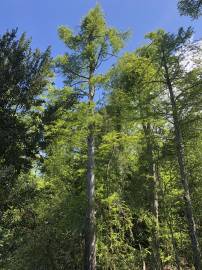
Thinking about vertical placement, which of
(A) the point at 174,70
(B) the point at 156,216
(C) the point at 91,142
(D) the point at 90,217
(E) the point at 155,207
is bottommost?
(D) the point at 90,217

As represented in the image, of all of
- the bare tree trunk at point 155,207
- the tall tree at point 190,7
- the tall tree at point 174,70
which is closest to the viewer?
the tall tree at point 190,7

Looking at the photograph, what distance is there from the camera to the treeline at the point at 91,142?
40.0 ft

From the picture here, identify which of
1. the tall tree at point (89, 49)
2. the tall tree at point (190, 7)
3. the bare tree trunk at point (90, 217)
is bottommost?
the bare tree trunk at point (90, 217)

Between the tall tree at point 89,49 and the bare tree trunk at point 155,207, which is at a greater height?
the tall tree at point 89,49

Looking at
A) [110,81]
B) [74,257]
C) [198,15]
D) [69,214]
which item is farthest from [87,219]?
[198,15]

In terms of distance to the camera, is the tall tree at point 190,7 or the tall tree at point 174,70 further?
the tall tree at point 174,70

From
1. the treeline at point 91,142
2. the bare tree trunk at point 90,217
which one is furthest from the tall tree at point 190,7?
the bare tree trunk at point 90,217

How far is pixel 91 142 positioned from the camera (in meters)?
14.4

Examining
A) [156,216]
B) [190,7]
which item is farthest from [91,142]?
[190,7]

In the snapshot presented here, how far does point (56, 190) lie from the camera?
51.8ft

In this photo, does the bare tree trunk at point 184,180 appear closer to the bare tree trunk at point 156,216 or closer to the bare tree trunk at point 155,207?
the bare tree trunk at point 155,207

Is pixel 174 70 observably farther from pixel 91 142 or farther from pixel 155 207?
pixel 155 207

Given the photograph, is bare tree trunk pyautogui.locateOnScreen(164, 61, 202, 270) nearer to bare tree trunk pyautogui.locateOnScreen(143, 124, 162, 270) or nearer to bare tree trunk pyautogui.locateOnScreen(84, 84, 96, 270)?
bare tree trunk pyautogui.locateOnScreen(143, 124, 162, 270)

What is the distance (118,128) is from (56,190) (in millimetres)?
3979
